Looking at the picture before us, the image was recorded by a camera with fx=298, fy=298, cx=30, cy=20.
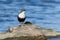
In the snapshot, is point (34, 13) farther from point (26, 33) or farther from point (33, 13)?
point (26, 33)

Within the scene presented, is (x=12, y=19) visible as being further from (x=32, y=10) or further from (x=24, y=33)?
(x=24, y=33)

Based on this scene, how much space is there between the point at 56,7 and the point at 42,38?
11.0 meters

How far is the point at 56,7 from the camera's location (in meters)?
20.6

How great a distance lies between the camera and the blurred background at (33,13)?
15.5 m

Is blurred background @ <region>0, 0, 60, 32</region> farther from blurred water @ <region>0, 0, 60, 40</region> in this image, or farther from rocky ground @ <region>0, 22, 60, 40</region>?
rocky ground @ <region>0, 22, 60, 40</region>

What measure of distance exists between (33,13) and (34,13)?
113 millimetres

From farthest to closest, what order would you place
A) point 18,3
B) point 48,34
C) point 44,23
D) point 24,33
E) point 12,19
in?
point 18,3 < point 12,19 < point 44,23 < point 48,34 < point 24,33

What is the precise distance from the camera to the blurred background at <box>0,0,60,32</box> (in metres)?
15.5

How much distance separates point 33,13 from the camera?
19219 millimetres

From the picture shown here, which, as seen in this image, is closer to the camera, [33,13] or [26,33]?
[26,33]

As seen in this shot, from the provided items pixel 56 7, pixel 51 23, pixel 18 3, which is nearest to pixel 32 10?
pixel 56 7

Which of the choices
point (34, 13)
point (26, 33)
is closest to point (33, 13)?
point (34, 13)

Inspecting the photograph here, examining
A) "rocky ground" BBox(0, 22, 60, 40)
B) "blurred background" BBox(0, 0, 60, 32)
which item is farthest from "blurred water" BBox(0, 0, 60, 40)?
"rocky ground" BBox(0, 22, 60, 40)

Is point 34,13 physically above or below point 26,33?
above
